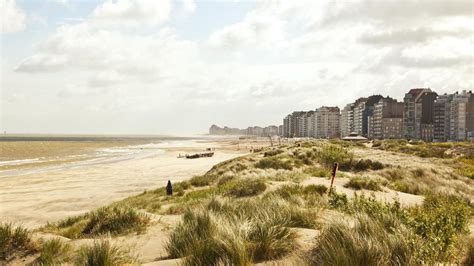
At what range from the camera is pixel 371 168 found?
27031mm

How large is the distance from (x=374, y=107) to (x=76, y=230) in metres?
166

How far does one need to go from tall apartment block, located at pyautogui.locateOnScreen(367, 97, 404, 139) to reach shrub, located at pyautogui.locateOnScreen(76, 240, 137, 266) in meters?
159

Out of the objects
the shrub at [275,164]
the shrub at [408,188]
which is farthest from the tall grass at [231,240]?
the shrub at [275,164]

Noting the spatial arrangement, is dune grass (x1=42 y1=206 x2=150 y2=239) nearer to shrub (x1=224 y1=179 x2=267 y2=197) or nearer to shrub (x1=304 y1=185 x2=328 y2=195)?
shrub (x1=224 y1=179 x2=267 y2=197)

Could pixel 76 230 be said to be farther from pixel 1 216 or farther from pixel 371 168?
pixel 371 168

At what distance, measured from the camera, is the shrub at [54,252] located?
6539 mm

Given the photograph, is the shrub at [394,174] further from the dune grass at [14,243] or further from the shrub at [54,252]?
the dune grass at [14,243]

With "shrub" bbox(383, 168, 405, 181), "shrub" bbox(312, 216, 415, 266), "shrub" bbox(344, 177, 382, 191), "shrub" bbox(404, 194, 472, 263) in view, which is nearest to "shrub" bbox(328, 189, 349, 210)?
"shrub" bbox(404, 194, 472, 263)

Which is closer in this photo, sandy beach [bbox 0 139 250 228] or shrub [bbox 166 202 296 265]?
shrub [bbox 166 202 296 265]

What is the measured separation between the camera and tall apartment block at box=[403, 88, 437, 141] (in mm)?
139500

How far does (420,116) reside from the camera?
460ft

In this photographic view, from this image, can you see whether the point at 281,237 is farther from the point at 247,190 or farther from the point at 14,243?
the point at 247,190

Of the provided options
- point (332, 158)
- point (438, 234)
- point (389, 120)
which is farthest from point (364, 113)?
point (438, 234)

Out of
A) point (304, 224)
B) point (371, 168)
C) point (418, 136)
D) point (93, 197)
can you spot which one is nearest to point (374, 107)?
point (418, 136)
